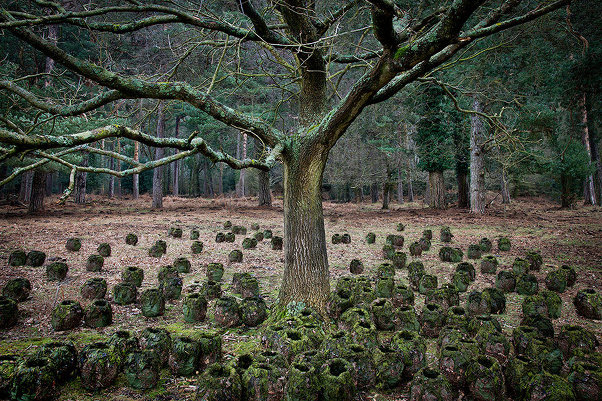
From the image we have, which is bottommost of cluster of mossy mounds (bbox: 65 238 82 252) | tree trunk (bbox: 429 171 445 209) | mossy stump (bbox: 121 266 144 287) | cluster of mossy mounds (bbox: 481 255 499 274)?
cluster of mossy mounds (bbox: 481 255 499 274)

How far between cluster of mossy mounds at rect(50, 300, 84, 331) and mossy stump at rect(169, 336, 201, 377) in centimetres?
174

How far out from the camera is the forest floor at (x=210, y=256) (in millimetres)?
4070

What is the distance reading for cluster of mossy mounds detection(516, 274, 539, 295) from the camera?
5867mm

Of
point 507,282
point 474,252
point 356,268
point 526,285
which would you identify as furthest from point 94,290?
point 474,252

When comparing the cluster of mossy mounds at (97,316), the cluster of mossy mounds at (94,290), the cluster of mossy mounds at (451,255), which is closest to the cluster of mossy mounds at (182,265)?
the cluster of mossy mounds at (94,290)

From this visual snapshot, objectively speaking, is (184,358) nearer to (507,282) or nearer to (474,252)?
(507,282)

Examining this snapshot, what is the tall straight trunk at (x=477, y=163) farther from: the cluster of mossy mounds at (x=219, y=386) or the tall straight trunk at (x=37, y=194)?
the tall straight trunk at (x=37, y=194)

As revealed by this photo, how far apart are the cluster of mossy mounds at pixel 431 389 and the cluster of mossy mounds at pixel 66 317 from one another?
405 centimetres

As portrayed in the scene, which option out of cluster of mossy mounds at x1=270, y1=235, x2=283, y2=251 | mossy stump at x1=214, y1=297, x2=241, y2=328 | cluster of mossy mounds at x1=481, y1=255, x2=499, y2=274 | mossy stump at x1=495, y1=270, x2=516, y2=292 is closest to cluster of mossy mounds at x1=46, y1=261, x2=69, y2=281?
mossy stump at x1=214, y1=297, x2=241, y2=328

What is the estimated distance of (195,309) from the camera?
4.69 metres

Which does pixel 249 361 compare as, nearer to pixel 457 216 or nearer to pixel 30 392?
pixel 30 392

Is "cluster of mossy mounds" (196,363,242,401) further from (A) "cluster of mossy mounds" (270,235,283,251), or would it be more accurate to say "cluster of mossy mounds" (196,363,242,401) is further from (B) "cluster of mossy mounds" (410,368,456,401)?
(A) "cluster of mossy mounds" (270,235,283,251)

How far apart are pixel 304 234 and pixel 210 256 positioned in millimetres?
4884

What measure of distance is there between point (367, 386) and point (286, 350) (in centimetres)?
86
